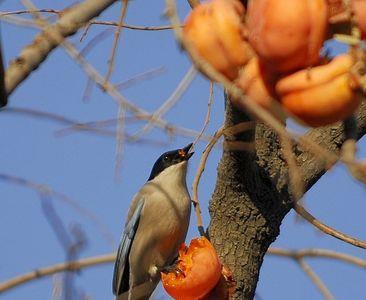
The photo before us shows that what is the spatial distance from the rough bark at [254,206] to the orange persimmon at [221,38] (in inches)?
63.3

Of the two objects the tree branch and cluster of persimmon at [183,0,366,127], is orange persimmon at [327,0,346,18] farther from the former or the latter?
the tree branch

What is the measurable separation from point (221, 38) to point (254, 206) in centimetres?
174

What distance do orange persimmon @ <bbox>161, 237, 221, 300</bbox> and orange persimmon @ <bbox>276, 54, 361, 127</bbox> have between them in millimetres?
1377

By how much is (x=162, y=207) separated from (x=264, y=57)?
10.3 ft

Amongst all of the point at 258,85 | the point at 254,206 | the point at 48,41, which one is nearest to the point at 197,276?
the point at 254,206

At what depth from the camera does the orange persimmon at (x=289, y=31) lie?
118 cm

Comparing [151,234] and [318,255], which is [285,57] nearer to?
[318,255]

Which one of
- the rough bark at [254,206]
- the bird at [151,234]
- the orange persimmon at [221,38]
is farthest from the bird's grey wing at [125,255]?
the orange persimmon at [221,38]

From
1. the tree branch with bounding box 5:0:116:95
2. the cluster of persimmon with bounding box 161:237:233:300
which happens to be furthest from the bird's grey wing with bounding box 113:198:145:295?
the tree branch with bounding box 5:0:116:95

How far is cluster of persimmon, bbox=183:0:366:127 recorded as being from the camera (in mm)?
1184

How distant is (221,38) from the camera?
1.26 m

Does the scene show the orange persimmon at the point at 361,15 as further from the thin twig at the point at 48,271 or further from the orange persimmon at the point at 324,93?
the thin twig at the point at 48,271

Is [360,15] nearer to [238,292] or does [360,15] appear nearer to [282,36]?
[282,36]

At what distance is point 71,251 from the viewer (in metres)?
1.88
